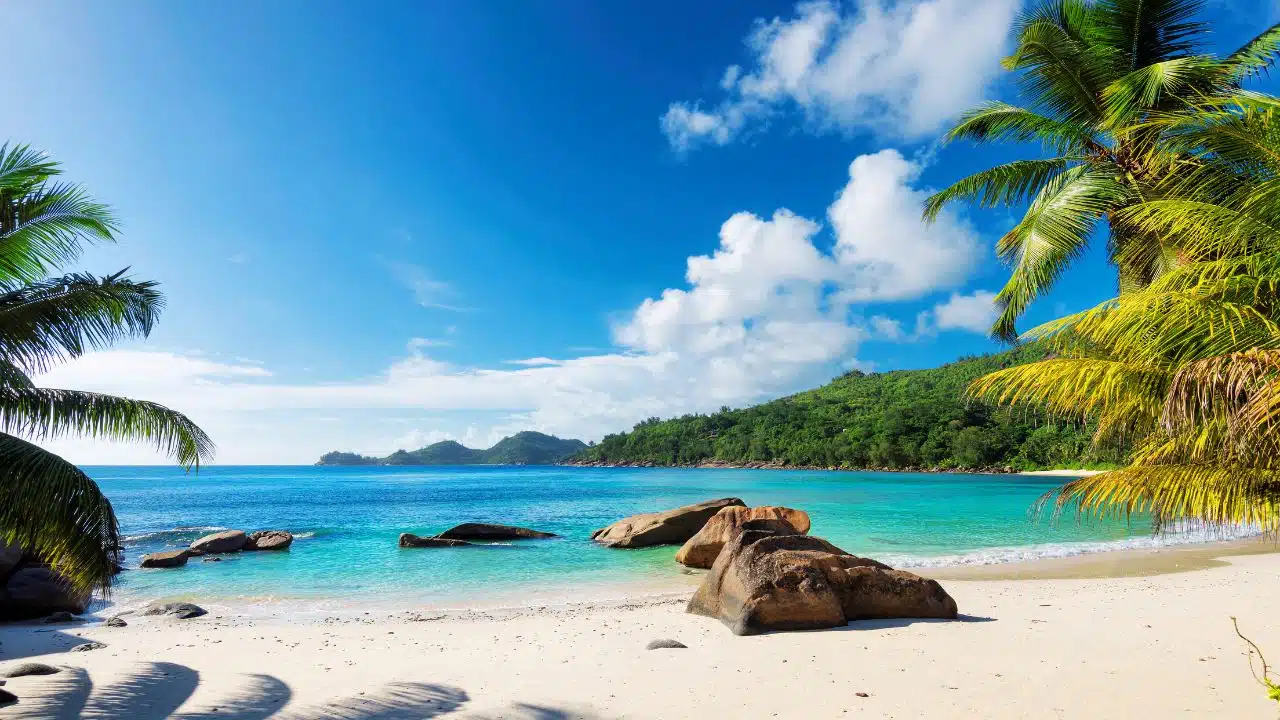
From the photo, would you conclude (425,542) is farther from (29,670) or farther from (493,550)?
(29,670)

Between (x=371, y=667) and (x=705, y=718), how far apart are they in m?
4.57

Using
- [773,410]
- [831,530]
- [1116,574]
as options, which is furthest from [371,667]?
[773,410]

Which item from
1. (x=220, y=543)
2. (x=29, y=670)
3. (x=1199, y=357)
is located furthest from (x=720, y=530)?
(x=220, y=543)

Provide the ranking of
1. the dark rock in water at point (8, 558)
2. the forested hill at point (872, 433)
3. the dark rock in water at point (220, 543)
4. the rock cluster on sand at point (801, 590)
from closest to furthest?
the rock cluster on sand at point (801, 590) → the dark rock in water at point (8, 558) → the dark rock in water at point (220, 543) → the forested hill at point (872, 433)

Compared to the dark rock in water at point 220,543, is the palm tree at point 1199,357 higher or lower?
higher

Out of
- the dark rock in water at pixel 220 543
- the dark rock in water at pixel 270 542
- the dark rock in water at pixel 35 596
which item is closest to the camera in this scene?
the dark rock in water at pixel 35 596

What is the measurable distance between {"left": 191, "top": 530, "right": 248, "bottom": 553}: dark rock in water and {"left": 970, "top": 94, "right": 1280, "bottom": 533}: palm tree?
24.2m

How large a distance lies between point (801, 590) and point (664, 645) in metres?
2.18

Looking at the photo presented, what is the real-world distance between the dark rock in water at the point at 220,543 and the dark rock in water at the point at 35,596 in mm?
9602

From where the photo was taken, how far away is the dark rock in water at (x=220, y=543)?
21.6 m

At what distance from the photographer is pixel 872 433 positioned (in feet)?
358

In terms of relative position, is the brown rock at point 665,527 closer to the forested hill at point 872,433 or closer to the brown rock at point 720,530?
the brown rock at point 720,530

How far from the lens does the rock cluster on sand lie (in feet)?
30.0

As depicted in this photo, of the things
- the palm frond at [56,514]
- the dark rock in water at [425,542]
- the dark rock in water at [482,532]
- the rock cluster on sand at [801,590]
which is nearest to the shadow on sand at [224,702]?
the palm frond at [56,514]
